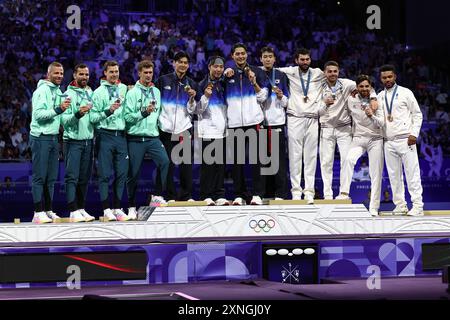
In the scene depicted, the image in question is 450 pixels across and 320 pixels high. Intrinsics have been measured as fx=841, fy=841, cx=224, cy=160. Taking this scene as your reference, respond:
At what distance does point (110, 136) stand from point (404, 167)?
400 centimetres

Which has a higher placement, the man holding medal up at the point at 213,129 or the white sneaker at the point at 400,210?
the man holding medal up at the point at 213,129

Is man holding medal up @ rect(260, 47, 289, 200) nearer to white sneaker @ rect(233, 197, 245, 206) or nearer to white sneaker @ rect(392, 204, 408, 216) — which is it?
white sneaker @ rect(233, 197, 245, 206)

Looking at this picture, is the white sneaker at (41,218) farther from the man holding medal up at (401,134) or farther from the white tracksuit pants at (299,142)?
the man holding medal up at (401,134)

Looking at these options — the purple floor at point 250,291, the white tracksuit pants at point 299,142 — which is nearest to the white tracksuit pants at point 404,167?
the white tracksuit pants at point 299,142

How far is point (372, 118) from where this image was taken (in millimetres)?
11375

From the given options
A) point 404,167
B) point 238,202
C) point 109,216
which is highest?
point 404,167

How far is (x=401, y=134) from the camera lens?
11.4m

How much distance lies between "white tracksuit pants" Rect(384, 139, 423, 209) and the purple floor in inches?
54.0

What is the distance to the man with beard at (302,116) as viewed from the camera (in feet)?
37.3

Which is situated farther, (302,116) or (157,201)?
(302,116)

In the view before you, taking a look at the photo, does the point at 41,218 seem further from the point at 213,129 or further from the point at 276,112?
the point at 276,112

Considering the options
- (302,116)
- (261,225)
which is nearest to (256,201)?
(261,225)

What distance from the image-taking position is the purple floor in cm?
850

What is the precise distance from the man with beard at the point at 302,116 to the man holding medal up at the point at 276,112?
14cm
